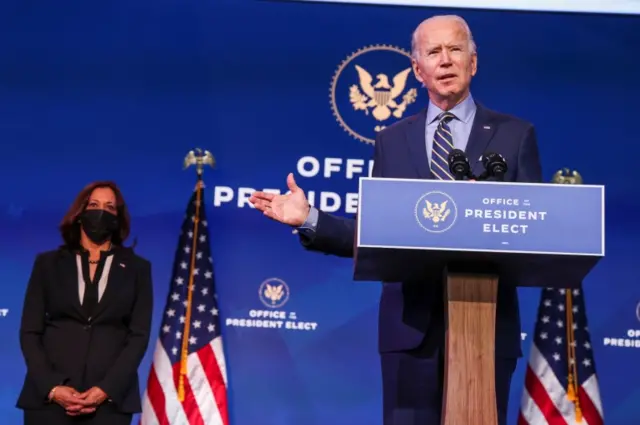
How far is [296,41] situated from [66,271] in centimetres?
191

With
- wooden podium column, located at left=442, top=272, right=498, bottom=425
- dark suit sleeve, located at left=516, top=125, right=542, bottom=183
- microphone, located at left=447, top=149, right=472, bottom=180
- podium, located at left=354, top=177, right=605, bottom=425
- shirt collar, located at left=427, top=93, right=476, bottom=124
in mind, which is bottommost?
wooden podium column, located at left=442, top=272, right=498, bottom=425

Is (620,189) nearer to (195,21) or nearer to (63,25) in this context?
(195,21)

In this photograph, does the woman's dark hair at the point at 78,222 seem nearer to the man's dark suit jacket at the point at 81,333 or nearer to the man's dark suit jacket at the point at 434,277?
the man's dark suit jacket at the point at 81,333

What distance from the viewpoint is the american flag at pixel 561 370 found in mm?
4758

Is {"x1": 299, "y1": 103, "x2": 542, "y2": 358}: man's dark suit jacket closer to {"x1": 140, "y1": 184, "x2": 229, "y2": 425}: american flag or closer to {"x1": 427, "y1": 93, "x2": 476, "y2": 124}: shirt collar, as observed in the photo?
{"x1": 427, "y1": 93, "x2": 476, "y2": 124}: shirt collar

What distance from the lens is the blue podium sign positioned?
7.07 ft

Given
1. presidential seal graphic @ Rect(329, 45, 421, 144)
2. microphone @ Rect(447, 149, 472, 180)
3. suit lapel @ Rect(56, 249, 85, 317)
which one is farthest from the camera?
presidential seal graphic @ Rect(329, 45, 421, 144)

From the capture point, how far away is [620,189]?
16.6 ft

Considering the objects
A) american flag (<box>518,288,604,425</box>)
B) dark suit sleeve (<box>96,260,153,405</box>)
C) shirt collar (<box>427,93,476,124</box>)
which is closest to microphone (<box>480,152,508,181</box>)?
shirt collar (<box>427,93,476,124</box>)

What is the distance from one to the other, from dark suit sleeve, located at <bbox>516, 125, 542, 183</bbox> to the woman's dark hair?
2045mm

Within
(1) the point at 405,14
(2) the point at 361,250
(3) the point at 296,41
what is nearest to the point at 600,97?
(1) the point at 405,14

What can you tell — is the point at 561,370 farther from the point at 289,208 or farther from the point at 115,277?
the point at 289,208

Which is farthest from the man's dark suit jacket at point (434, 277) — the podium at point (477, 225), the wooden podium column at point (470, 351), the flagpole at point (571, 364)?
the flagpole at point (571, 364)

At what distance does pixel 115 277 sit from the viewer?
13.0 feet
